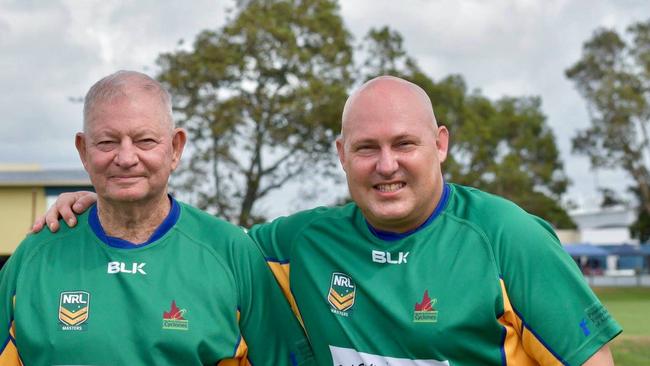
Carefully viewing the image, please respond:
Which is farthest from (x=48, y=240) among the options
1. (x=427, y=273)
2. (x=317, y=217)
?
Result: (x=427, y=273)

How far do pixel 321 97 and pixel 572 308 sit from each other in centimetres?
2314

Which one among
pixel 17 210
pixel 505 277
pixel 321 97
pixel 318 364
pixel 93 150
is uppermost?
pixel 321 97

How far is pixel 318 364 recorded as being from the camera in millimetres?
3938

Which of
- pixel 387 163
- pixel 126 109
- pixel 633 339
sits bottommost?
pixel 633 339

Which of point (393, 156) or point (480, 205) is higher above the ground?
point (393, 156)

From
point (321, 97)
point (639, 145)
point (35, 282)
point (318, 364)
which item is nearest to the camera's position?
point (35, 282)

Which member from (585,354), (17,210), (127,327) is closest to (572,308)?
(585,354)

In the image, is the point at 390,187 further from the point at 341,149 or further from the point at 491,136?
the point at 491,136

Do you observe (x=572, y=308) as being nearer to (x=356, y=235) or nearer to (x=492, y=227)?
(x=492, y=227)

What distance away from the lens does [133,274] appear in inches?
142

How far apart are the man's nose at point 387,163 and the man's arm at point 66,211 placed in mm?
1353

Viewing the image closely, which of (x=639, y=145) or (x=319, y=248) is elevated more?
(x=639, y=145)

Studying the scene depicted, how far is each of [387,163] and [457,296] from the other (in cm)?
64

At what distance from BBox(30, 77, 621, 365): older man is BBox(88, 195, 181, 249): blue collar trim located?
132mm
